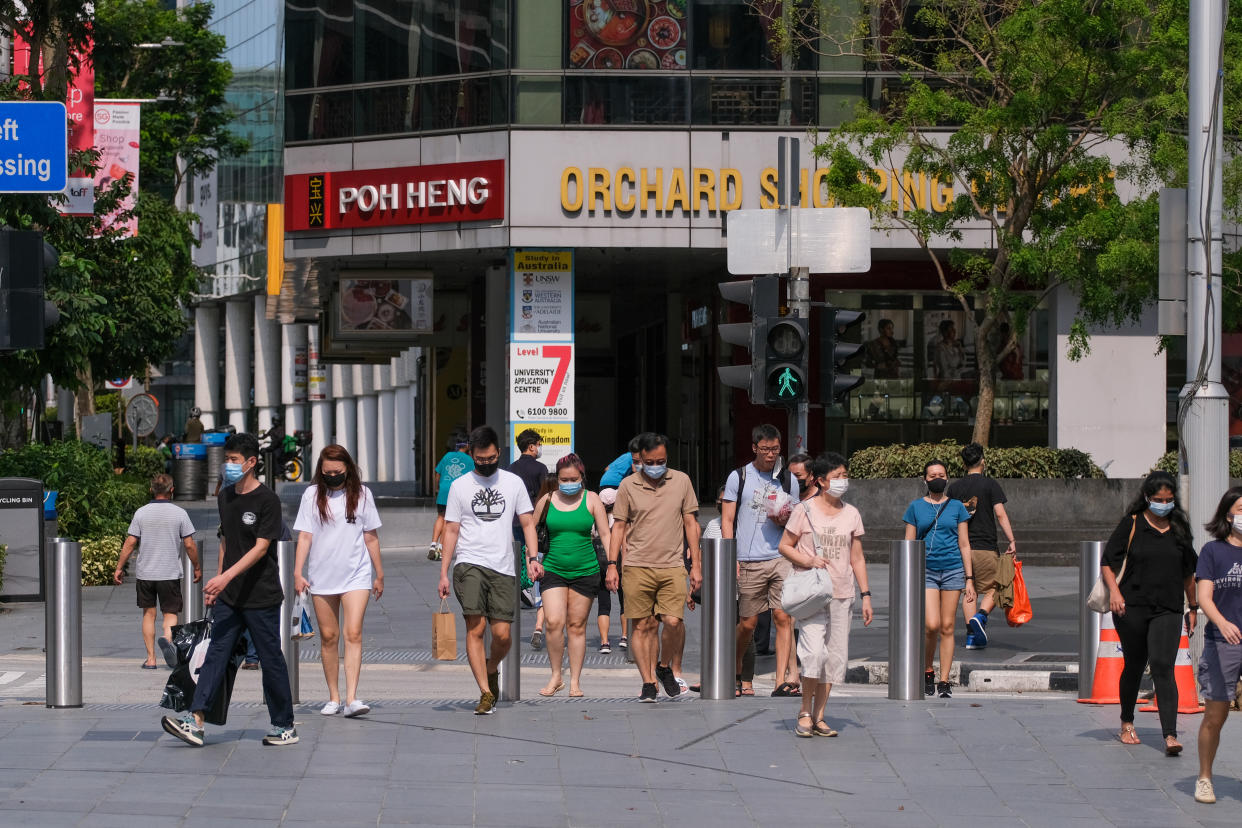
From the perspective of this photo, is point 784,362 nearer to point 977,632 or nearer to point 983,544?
point 983,544

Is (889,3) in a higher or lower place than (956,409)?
higher

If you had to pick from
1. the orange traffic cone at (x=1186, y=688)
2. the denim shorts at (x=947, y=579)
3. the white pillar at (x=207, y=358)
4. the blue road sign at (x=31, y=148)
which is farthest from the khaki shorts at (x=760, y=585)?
the white pillar at (x=207, y=358)

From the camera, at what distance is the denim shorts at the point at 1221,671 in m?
8.35

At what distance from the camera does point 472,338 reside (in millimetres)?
35594

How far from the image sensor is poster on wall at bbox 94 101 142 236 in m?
26.3

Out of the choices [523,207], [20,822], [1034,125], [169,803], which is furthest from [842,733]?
[523,207]

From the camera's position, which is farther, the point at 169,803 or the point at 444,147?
the point at 444,147

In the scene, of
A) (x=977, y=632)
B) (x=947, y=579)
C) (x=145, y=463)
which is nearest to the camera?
(x=947, y=579)

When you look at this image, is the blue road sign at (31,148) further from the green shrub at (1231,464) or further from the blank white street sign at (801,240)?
the green shrub at (1231,464)

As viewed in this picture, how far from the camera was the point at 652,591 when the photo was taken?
37.7ft

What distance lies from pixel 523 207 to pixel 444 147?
1.74 m

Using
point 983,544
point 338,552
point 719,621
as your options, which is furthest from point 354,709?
point 983,544

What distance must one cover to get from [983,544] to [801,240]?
308 centimetres

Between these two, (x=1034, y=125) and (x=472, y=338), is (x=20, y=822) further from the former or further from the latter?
(x=472, y=338)
